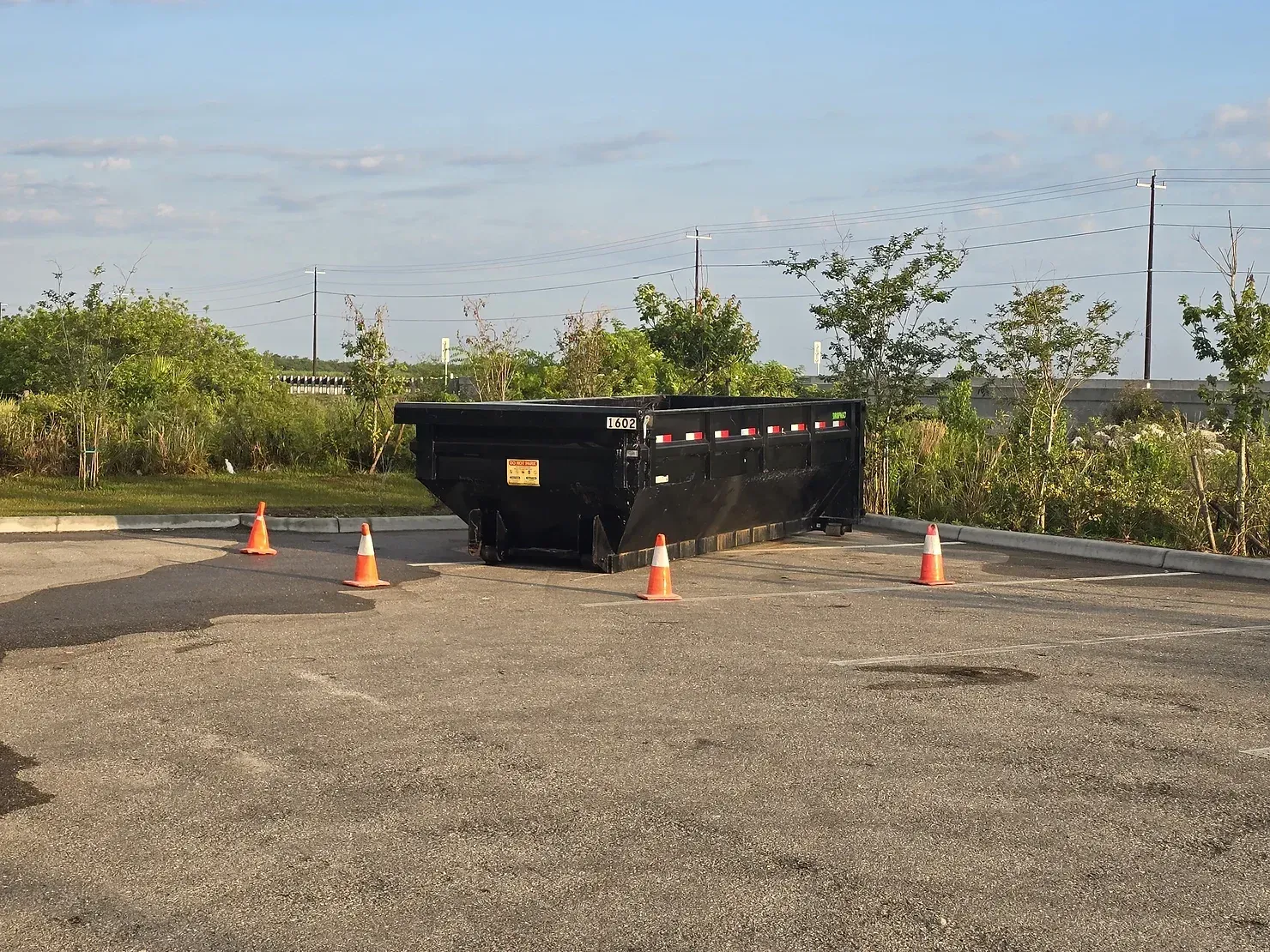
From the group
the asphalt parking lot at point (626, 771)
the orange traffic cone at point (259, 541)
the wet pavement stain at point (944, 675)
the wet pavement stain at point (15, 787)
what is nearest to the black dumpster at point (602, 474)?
the asphalt parking lot at point (626, 771)

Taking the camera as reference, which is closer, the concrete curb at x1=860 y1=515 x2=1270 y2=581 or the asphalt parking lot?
the asphalt parking lot

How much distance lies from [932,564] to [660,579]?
2.76 m

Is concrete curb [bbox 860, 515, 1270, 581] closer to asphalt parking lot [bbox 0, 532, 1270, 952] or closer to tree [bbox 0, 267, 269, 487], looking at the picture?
asphalt parking lot [bbox 0, 532, 1270, 952]

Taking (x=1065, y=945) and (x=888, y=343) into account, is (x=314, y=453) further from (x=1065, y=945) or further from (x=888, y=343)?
(x=1065, y=945)

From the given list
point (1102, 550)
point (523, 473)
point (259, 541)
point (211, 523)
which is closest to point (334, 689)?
point (523, 473)

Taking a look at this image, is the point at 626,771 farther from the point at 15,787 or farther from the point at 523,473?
the point at 523,473

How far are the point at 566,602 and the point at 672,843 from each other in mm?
6139

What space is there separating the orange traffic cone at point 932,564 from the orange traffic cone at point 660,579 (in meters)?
2.54

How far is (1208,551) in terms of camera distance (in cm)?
1472

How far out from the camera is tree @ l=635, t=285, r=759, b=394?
23.1 metres

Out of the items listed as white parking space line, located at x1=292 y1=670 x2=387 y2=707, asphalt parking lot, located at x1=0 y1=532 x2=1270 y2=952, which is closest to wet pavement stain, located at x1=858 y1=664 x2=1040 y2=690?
asphalt parking lot, located at x1=0 y1=532 x2=1270 y2=952

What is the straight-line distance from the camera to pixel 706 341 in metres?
23.2

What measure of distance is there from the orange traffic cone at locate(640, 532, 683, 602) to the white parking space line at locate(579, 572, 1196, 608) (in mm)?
93

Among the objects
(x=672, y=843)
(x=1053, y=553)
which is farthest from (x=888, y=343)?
(x=672, y=843)
